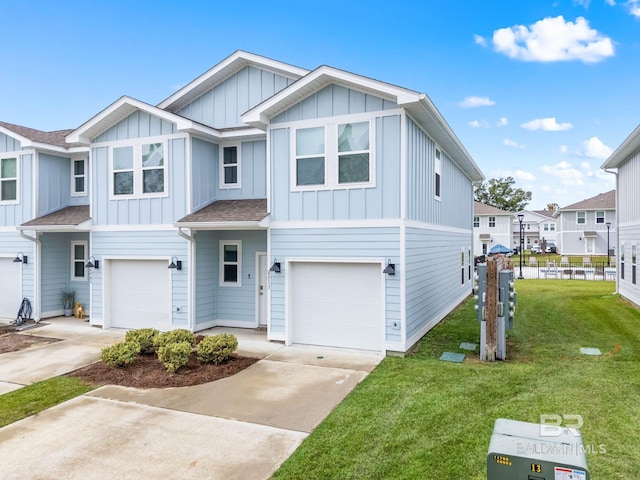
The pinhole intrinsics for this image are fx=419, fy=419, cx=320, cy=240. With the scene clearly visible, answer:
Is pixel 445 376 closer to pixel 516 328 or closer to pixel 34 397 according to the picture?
pixel 516 328

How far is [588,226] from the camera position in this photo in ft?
140

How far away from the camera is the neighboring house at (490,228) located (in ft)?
138

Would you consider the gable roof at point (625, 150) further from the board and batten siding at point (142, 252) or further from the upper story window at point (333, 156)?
the board and batten siding at point (142, 252)

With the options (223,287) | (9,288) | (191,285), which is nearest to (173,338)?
(191,285)

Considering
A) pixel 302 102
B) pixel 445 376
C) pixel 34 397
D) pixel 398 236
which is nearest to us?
pixel 34 397

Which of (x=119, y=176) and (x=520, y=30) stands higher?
(x=520, y=30)

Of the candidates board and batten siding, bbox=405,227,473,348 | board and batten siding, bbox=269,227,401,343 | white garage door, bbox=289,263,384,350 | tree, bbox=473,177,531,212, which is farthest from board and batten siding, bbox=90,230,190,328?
tree, bbox=473,177,531,212

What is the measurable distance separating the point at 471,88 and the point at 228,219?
2035cm

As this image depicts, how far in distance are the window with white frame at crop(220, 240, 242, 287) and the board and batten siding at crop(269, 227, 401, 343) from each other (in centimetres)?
212

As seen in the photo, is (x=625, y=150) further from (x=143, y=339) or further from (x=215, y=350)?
(x=143, y=339)

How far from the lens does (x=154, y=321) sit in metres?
11.1

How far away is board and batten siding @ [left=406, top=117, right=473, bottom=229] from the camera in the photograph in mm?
8828

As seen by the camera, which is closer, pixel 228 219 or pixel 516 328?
pixel 228 219

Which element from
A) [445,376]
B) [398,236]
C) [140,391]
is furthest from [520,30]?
[140,391]
